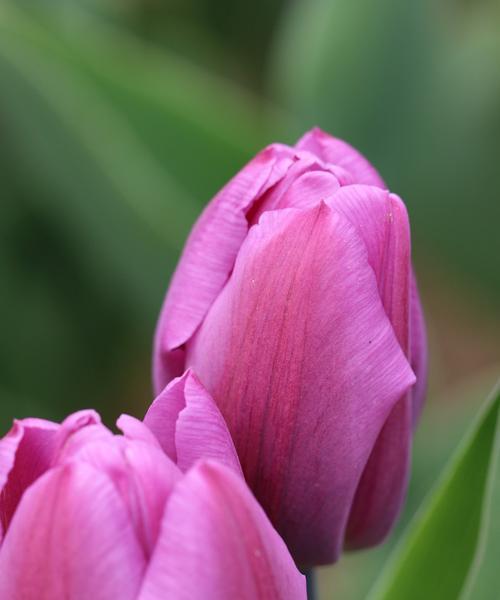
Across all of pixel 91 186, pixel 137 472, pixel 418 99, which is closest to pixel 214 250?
pixel 137 472

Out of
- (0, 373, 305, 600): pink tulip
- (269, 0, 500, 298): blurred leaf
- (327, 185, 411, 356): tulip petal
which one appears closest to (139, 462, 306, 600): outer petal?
(0, 373, 305, 600): pink tulip

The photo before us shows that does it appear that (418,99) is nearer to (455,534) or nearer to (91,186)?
(91,186)

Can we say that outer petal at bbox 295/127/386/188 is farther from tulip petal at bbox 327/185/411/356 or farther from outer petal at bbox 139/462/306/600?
outer petal at bbox 139/462/306/600

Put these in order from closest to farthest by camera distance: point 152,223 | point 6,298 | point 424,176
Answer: point 152,223
point 6,298
point 424,176

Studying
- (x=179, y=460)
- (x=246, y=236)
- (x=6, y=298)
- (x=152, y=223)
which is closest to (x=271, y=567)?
(x=179, y=460)

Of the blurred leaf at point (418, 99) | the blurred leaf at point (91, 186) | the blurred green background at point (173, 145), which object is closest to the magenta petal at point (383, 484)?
the blurred green background at point (173, 145)

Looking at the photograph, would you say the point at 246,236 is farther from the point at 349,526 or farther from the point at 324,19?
the point at 324,19
